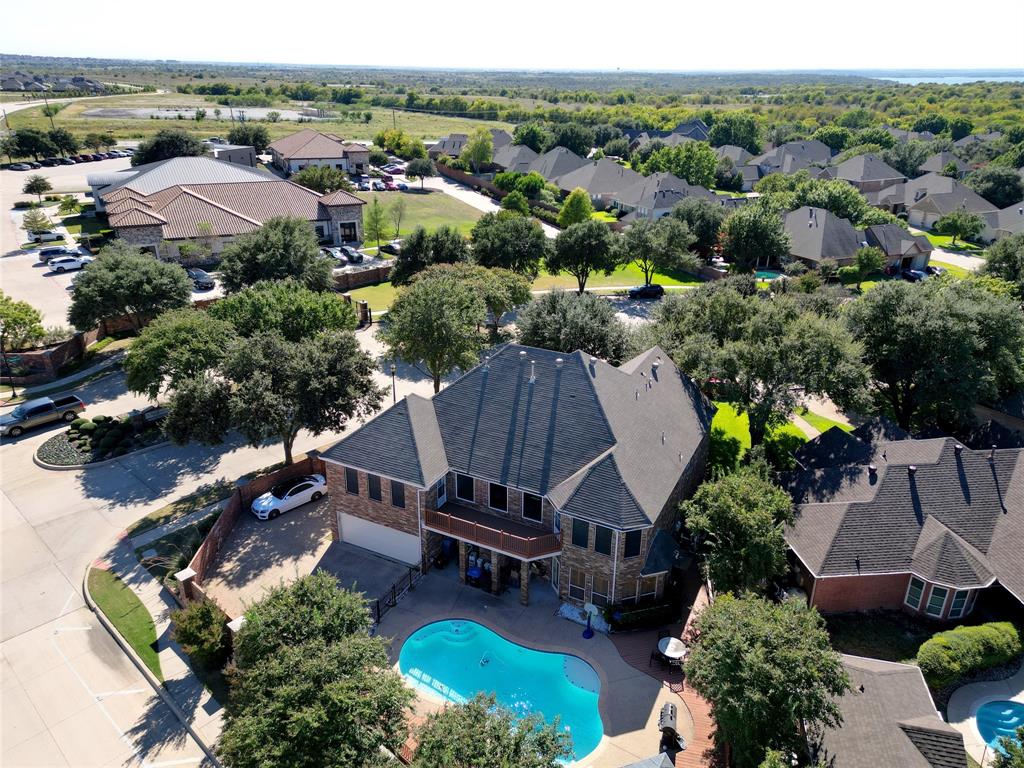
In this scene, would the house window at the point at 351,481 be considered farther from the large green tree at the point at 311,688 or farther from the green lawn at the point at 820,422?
the green lawn at the point at 820,422

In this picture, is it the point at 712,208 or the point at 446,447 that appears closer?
the point at 446,447

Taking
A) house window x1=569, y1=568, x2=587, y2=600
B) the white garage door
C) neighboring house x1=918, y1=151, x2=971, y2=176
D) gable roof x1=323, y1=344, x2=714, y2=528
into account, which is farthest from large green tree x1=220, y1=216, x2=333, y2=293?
neighboring house x1=918, y1=151, x2=971, y2=176

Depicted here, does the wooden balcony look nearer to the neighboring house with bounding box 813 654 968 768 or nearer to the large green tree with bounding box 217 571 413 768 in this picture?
the large green tree with bounding box 217 571 413 768

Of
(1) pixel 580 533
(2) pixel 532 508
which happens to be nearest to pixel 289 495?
(2) pixel 532 508

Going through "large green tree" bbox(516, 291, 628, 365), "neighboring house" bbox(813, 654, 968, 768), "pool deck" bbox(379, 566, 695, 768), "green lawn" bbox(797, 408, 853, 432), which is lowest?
"green lawn" bbox(797, 408, 853, 432)

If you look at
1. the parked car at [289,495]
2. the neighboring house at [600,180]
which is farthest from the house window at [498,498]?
the neighboring house at [600,180]

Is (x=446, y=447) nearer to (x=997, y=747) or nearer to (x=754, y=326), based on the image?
(x=754, y=326)

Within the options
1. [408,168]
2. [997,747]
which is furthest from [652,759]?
[408,168]
